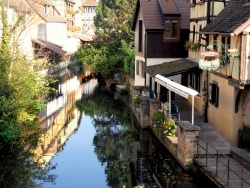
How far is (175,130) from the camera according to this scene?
73.5 feet

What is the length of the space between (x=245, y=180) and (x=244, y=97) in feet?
18.4

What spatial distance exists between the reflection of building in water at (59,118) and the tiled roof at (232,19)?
32.3 ft

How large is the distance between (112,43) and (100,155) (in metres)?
33.1

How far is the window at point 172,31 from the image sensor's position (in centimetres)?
3553

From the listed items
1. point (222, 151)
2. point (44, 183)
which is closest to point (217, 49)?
point (222, 151)

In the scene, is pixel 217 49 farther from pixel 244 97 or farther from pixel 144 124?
pixel 144 124

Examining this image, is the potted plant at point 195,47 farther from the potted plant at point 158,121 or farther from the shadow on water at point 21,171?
the shadow on water at point 21,171

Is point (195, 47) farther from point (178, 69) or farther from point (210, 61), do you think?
point (210, 61)

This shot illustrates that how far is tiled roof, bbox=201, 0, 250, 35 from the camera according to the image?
1909 centimetres

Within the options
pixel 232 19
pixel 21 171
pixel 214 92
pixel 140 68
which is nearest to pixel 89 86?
pixel 140 68


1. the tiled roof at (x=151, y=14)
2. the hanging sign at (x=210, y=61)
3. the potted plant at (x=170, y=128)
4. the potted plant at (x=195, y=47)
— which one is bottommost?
the potted plant at (x=170, y=128)

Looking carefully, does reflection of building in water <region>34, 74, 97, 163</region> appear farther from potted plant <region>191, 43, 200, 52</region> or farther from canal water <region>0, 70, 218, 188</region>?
potted plant <region>191, 43, 200, 52</region>

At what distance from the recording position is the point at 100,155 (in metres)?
23.2

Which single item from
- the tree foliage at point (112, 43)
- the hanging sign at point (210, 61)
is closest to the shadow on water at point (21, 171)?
the hanging sign at point (210, 61)
